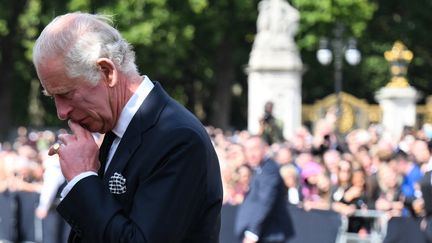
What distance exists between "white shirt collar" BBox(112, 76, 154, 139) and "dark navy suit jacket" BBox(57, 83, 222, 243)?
15 mm

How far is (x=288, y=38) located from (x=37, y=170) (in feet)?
42.9

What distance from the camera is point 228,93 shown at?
146 feet

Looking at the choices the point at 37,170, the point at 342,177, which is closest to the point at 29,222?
the point at 37,170

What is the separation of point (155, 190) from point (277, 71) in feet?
85.6

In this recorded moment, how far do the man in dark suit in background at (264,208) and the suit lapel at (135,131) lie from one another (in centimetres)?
716

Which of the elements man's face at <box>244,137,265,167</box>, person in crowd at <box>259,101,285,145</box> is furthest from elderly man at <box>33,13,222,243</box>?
person in crowd at <box>259,101,285,145</box>

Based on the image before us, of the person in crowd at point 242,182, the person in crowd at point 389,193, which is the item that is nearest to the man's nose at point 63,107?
the person in crowd at point 389,193

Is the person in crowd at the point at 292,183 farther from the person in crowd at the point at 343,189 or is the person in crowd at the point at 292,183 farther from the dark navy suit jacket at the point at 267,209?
the dark navy suit jacket at the point at 267,209

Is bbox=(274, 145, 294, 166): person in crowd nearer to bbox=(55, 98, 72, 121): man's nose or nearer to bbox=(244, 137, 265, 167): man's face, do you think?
bbox=(244, 137, 265, 167): man's face

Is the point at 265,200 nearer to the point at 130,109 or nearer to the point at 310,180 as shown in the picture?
the point at 310,180

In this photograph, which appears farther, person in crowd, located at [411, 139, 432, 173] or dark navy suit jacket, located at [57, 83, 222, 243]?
person in crowd, located at [411, 139, 432, 173]

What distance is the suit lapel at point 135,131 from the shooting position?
324 cm

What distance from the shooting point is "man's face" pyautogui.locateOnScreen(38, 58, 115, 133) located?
10.3 feet

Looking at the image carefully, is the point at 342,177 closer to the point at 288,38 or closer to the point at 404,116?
the point at 288,38
